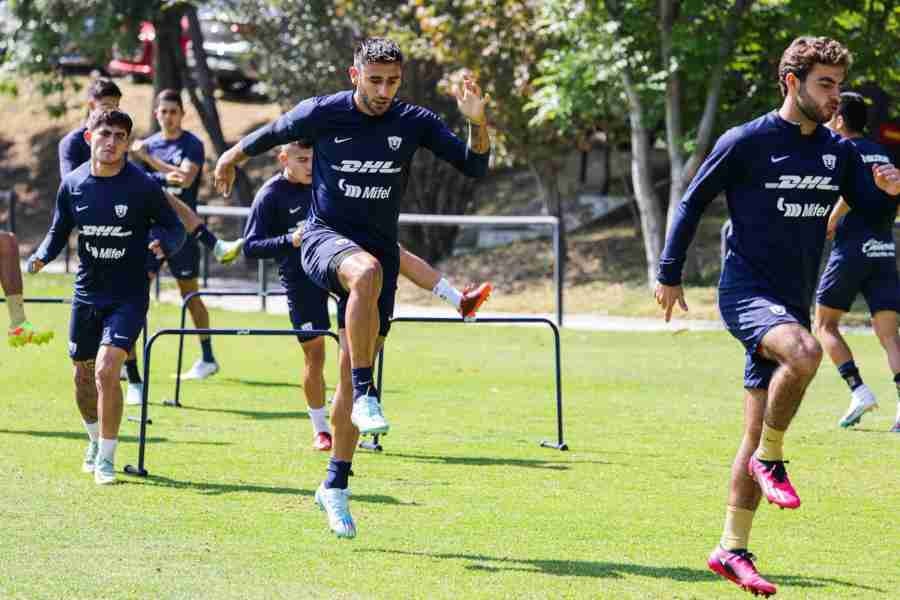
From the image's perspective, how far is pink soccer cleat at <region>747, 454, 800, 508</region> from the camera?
686 centimetres

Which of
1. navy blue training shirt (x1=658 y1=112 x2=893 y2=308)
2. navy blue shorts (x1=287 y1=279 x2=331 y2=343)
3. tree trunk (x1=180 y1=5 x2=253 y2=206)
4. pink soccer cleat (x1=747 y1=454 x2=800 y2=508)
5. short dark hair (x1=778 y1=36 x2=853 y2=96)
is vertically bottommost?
tree trunk (x1=180 y1=5 x2=253 y2=206)

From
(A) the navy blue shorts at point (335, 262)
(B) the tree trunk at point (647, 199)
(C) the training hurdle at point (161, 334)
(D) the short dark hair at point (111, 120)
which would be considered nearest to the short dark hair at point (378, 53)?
(A) the navy blue shorts at point (335, 262)

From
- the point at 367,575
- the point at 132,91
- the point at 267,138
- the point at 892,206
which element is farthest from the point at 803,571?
the point at 132,91

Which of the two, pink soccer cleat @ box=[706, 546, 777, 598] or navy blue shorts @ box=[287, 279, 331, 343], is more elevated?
pink soccer cleat @ box=[706, 546, 777, 598]

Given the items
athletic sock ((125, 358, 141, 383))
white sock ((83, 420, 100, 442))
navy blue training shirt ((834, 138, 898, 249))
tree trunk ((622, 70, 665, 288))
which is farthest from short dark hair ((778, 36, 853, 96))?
tree trunk ((622, 70, 665, 288))

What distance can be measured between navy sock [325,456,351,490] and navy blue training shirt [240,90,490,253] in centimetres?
110

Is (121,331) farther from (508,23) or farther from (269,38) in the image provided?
(269,38)

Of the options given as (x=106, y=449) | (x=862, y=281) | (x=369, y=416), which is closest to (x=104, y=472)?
(x=106, y=449)

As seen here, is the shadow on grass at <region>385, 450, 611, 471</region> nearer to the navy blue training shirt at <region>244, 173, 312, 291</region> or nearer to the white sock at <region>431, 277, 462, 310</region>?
the navy blue training shirt at <region>244, 173, 312, 291</region>

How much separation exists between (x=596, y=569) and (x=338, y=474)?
1.42 meters

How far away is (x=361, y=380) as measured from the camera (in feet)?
25.7

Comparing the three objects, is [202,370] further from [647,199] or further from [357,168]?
[647,199]

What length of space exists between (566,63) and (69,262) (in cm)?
964

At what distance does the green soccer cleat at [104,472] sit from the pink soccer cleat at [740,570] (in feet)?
12.8
